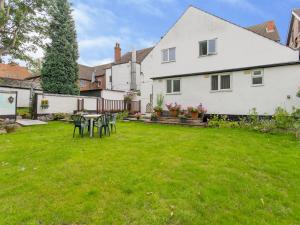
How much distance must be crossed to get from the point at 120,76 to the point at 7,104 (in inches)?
738

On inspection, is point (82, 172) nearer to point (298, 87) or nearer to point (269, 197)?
point (269, 197)

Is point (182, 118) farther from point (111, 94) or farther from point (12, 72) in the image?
point (12, 72)

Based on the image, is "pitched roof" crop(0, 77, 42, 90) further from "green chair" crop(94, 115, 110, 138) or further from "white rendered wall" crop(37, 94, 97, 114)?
"green chair" crop(94, 115, 110, 138)

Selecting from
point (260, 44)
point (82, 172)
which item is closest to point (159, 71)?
point (260, 44)

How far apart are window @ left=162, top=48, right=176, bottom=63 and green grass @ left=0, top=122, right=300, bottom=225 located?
A: 11181 millimetres

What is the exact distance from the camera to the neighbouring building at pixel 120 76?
29359 millimetres

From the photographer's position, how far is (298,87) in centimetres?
1147

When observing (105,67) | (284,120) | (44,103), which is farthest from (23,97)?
(284,120)

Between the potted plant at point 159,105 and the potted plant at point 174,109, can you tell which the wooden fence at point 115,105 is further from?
the potted plant at point 174,109

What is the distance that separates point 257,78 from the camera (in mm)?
12805

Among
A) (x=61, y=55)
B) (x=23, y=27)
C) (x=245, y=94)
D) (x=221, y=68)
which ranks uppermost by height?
(x=23, y=27)

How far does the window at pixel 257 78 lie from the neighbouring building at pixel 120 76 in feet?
48.2

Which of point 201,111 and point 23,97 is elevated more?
point 23,97

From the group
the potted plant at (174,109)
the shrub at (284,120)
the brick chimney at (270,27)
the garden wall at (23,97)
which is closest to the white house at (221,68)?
the potted plant at (174,109)
